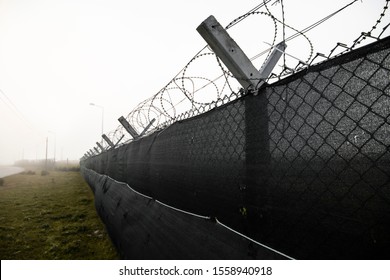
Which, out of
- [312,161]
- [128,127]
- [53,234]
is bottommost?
[53,234]

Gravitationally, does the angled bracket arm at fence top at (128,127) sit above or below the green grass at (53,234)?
above

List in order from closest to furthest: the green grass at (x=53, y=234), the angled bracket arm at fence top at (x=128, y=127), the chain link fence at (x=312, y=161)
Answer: the chain link fence at (x=312, y=161) → the green grass at (x=53, y=234) → the angled bracket arm at fence top at (x=128, y=127)

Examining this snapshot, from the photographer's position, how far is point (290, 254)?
1.45 m

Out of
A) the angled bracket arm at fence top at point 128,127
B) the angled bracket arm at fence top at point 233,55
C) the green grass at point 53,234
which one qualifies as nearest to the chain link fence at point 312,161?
the angled bracket arm at fence top at point 233,55

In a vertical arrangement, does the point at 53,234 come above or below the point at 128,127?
below

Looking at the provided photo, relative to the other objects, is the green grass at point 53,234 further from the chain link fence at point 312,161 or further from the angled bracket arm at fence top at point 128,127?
the chain link fence at point 312,161

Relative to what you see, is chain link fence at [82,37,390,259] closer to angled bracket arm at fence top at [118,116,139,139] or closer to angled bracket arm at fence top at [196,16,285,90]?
angled bracket arm at fence top at [196,16,285,90]

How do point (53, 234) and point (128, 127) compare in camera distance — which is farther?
point (128, 127)

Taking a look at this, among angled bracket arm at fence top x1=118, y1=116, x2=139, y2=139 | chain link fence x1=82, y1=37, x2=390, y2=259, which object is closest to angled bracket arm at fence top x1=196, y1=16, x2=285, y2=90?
chain link fence x1=82, y1=37, x2=390, y2=259

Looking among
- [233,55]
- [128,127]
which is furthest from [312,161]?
[128,127]

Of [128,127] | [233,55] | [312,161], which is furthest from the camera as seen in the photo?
[128,127]

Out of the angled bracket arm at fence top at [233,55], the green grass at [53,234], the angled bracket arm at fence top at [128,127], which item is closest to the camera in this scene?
the angled bracket arm at fence top at [233,55]

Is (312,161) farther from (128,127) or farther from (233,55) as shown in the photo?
(128,127)
